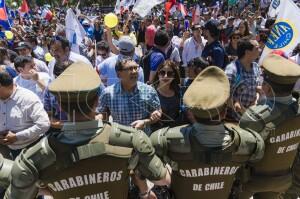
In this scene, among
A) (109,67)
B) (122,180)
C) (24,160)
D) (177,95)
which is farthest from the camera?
(109,67)

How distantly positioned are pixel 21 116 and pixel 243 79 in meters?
2.49

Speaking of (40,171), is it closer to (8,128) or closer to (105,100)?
(105,100)

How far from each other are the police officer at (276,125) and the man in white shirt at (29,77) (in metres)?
2.72

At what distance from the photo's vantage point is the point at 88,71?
2.40m

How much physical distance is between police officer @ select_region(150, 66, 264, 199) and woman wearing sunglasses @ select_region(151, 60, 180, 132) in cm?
145

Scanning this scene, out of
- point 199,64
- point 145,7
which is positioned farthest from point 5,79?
point 145,7

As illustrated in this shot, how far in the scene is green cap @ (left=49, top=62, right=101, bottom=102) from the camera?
221 centimetres

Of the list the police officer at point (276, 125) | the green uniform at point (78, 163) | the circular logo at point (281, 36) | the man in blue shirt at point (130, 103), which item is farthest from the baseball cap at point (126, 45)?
the green uniform at point (78, 163)

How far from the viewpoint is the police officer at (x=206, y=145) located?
2.43 meters

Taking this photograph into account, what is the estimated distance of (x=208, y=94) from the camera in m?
2.44

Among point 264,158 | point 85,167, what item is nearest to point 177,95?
point 264,158

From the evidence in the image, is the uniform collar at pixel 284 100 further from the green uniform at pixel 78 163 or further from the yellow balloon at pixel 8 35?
the yellow balloon at pixel 8 35

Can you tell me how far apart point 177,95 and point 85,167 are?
6.94ft

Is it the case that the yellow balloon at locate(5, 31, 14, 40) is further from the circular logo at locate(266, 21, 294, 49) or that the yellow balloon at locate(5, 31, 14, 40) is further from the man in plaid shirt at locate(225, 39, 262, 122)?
the man in plaid shirt at locate(225, 39, 262, 122)
